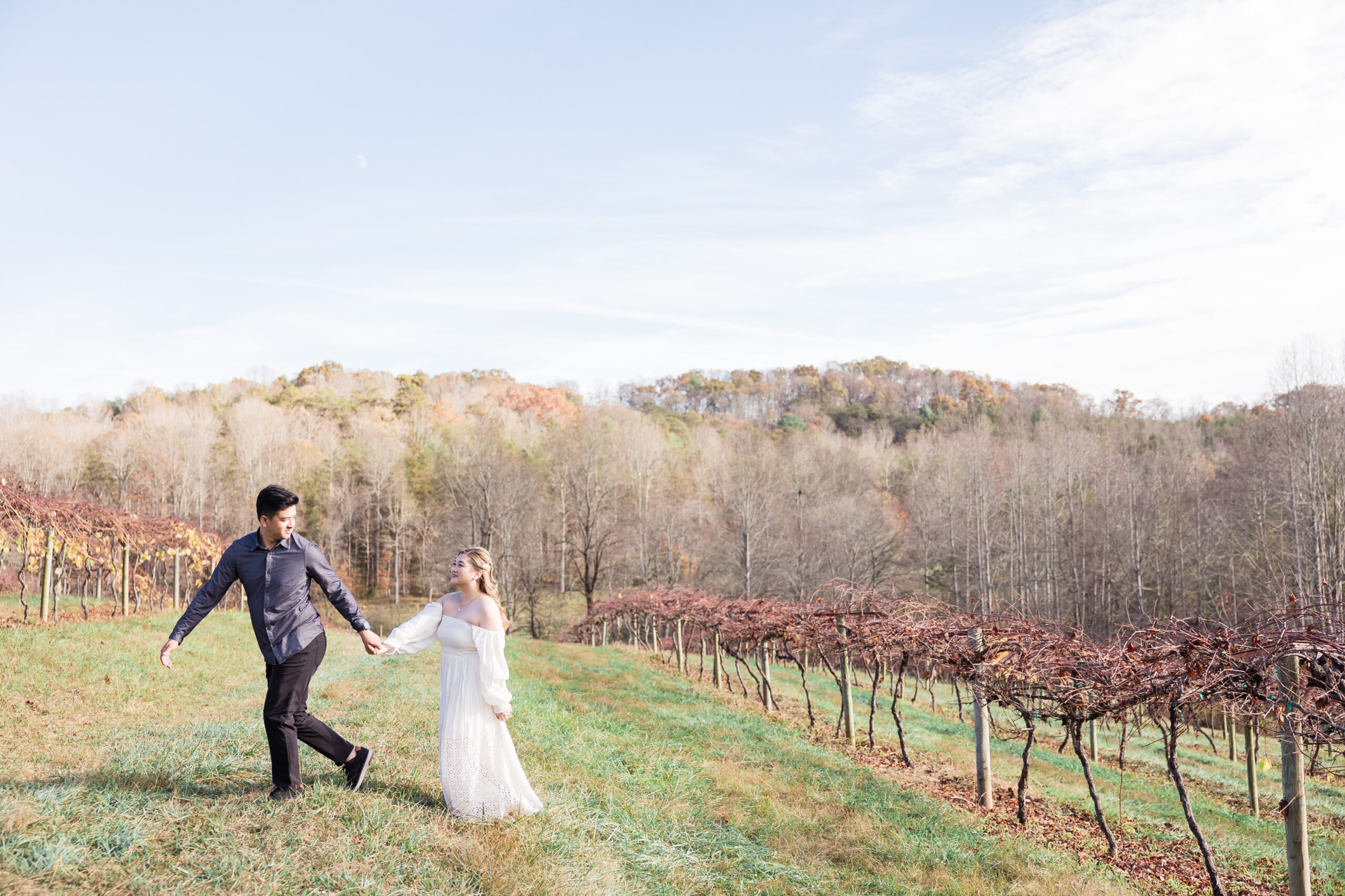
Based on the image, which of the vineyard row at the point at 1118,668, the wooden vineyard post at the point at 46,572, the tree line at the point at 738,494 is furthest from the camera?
the tree line at the point at 738,494

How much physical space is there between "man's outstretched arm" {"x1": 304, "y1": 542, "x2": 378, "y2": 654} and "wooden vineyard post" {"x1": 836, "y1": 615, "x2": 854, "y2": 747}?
25.5 ft

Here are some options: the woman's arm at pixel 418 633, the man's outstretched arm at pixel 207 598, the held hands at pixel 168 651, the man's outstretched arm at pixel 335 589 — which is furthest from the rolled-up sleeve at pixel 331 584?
the held hands at pixel 168 651

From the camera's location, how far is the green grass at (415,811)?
12.7 ft

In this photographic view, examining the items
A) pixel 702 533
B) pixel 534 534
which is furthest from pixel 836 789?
pixel 702 533

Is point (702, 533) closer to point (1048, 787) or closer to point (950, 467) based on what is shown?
point (950, 467)

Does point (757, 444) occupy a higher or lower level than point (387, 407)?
lower

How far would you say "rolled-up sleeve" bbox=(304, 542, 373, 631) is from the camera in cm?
477

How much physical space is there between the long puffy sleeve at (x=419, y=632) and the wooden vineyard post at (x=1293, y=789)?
18.2ft

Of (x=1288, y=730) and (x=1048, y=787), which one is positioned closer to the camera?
(x=1288, y=730)

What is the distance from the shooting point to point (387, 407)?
65125mm

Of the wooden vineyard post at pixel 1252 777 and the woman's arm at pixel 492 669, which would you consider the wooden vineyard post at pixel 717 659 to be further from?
the woman's arm at pixel 492 669

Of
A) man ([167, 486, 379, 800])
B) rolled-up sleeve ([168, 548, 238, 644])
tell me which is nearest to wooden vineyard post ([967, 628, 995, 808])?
man ([167, 486, 379, 800])

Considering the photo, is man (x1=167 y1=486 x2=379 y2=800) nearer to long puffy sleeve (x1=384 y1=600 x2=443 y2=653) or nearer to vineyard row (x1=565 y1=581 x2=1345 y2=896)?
long puffy sleeve (x1=384 y1=600 x2=443 y2=653)

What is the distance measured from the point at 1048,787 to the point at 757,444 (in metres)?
51.5
